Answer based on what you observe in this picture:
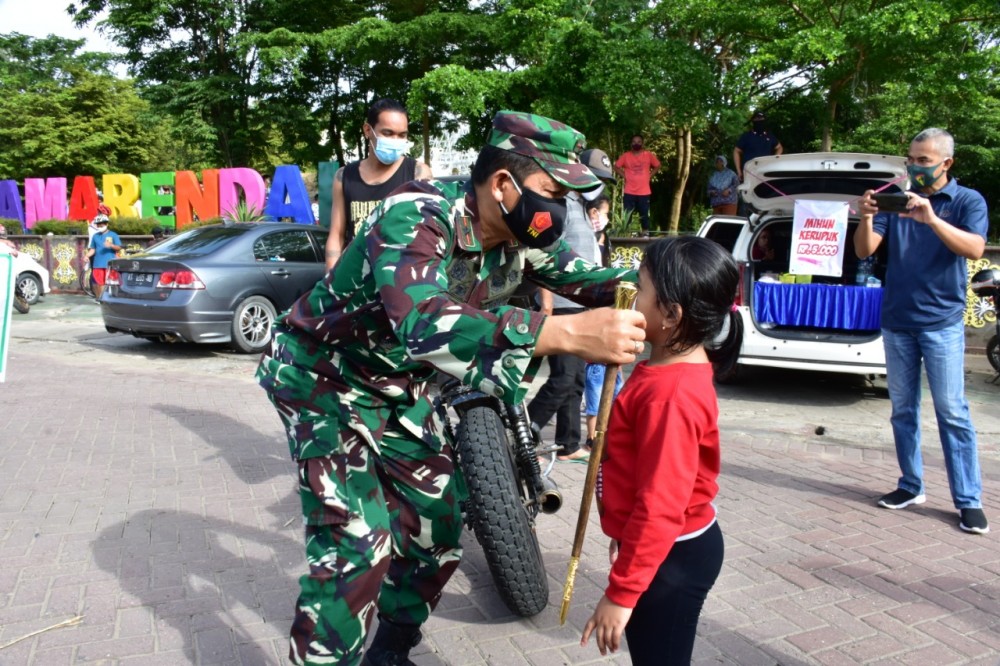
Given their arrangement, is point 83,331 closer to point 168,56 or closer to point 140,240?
point 140,240

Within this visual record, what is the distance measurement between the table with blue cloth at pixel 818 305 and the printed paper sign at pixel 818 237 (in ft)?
0.59

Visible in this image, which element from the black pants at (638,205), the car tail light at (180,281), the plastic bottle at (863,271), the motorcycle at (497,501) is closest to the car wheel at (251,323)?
the car tail light at (180,281)

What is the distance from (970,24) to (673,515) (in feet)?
33.0

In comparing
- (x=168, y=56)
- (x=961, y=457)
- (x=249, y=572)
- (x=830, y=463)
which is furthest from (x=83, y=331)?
(x=168, y=56)

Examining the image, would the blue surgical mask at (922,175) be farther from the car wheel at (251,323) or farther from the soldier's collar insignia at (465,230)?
the car wheel at (251,323)

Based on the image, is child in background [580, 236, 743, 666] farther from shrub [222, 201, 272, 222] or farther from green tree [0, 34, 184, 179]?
green tree [0, 34, 184, 179]

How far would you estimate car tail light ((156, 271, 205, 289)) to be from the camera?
28.8ft

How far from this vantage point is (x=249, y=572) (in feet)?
11.5

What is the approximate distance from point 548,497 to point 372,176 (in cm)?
179

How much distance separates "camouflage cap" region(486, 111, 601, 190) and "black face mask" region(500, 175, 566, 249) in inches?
2.8

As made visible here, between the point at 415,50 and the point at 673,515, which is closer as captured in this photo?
the point at 673,515

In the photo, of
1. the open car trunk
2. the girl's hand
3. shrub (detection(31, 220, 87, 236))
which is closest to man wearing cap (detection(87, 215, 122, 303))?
shrub (detection(31, 220, 87, 236))

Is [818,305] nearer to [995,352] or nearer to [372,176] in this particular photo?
[995,352]

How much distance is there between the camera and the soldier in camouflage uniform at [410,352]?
176cm
